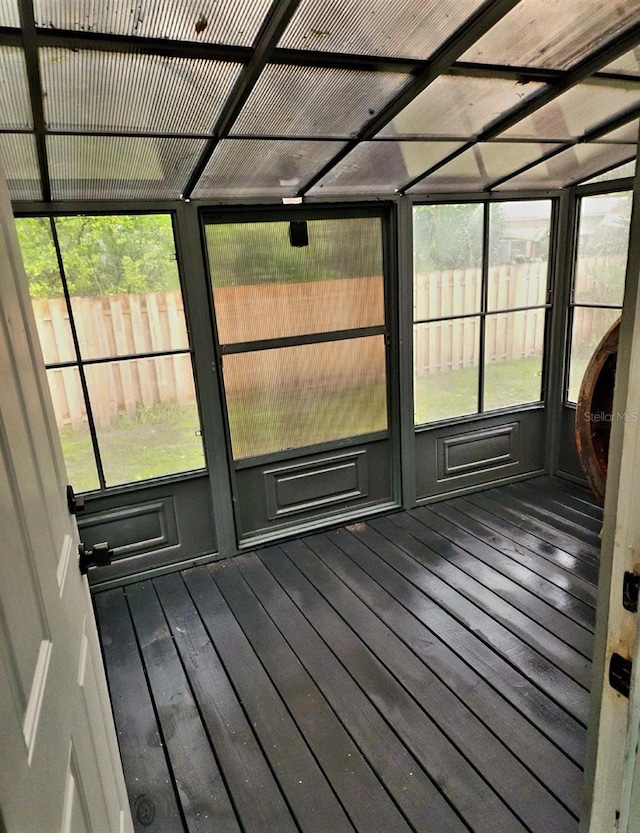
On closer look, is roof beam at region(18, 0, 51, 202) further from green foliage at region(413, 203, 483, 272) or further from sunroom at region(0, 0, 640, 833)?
green foliage at region(413, 203, 483, 272)

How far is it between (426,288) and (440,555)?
5.56 ft

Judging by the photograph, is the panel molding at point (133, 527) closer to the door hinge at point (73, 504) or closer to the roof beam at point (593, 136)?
the door hinge at point (73, 504)

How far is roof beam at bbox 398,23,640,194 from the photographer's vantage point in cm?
159

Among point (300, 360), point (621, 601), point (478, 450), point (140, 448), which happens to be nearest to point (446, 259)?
point (300, 360)

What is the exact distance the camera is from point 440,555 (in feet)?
10.1

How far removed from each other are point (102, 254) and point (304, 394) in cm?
136

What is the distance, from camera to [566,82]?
5.96 feet

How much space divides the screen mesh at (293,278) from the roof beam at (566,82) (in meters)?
0.80

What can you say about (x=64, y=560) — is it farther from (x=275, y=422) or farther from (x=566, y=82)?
(x=566, y=82)

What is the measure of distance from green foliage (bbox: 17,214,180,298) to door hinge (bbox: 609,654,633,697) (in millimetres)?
2581

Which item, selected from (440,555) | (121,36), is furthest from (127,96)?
(440,555)

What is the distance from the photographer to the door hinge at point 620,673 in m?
0.77

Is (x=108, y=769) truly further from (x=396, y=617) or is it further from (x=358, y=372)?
(x=358, y=372)

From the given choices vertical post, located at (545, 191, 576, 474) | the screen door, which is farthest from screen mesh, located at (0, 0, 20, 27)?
vertical post, located at (545, 191, 576, 474)
